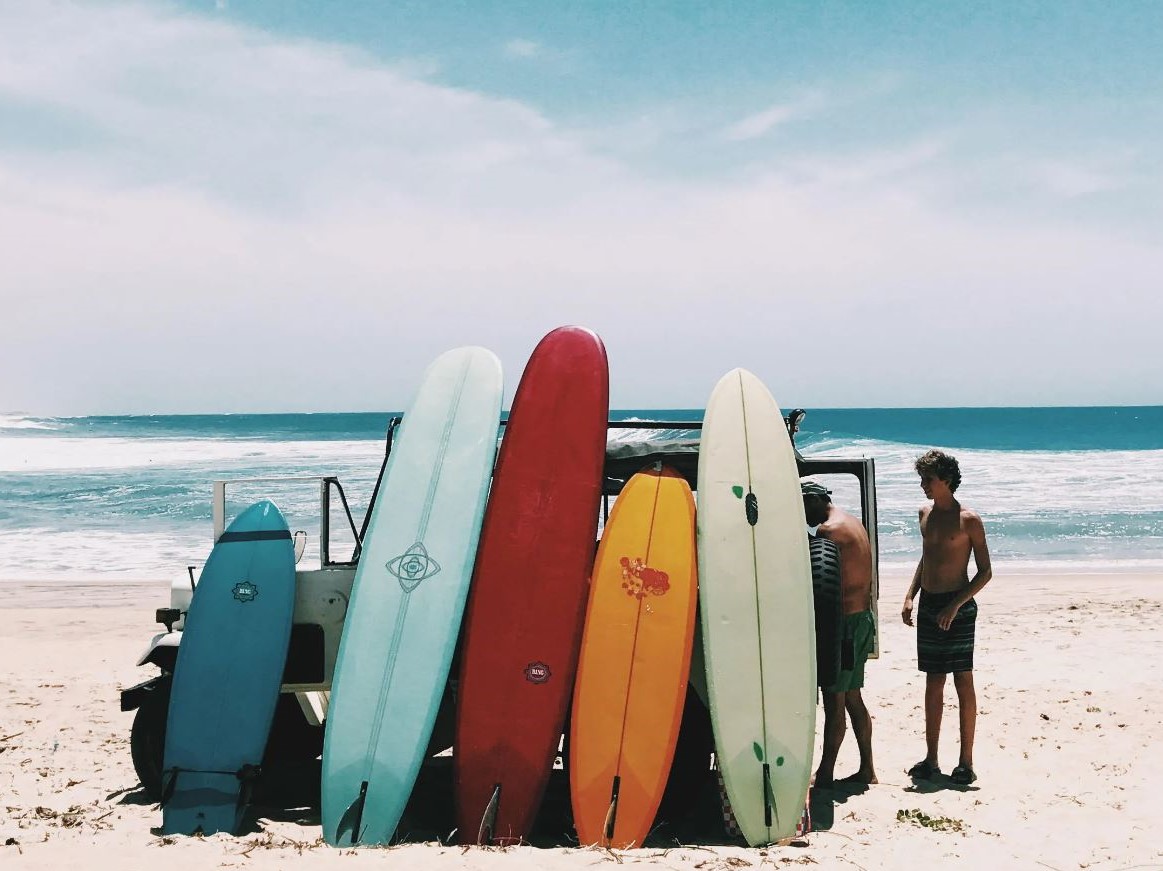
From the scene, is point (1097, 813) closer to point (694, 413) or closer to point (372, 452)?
point (372, 452)

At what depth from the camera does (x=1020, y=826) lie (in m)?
4.51

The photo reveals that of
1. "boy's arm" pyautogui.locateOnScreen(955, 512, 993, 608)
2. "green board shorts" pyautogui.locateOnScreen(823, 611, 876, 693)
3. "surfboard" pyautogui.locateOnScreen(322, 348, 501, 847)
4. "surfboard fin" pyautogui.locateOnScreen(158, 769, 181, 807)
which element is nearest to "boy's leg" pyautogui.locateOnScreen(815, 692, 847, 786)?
"green board shorts" pyautogui.locateOnScreen(823, 611, 876, 693)

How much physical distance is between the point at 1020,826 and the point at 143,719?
4.07 metres

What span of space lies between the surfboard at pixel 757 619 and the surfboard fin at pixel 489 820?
975 millimetres

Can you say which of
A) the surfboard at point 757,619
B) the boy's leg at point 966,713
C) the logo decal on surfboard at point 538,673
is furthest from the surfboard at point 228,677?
the boy's leg at point 966,713

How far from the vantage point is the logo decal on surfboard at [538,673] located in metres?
4.64

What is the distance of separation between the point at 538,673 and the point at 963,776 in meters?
2.28

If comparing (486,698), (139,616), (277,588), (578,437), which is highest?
→ (578,437)

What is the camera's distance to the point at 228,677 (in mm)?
4770

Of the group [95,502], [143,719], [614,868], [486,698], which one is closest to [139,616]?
[143,719]

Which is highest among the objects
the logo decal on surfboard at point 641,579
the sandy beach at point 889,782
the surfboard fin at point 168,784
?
the logo decal on surfboard at point 641,579

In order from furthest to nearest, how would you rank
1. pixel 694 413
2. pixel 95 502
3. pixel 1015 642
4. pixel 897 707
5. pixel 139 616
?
1. pixel 694 413
2. pixel 95 502
3. pixel 139 616
4. pixel 1015 642
5. pixel 897 707

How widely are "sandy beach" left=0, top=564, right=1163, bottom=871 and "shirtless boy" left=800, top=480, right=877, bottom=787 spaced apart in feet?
0.67

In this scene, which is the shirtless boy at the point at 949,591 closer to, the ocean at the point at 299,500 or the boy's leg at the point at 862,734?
the boy's leg at the point at 862,734
